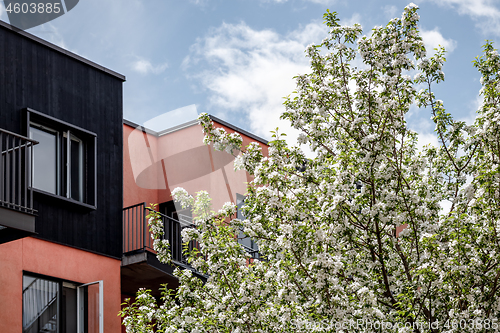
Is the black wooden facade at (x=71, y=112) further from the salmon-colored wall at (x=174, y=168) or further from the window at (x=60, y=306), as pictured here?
the salmon-colored wall at (x=174, y=168)

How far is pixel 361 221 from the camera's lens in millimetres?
10141

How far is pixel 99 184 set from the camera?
14453 millimetres

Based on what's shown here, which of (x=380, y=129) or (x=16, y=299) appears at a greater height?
(x=380, y=129)

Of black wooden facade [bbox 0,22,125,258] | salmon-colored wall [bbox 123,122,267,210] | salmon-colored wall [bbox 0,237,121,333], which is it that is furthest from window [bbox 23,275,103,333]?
salmon-colored wall [bbox 123,122,267,210]

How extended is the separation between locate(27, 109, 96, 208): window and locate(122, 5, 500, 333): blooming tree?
347 centimetres

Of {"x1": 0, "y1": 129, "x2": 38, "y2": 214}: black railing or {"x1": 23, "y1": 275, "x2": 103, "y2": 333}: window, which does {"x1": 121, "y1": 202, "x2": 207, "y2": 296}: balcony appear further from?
{"x1": 0, "y1": 129, "x2": 38, "y2": 214}: black railing

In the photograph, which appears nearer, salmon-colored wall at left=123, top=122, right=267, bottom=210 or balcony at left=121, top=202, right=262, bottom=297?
balcony at left=121, top=202, right=262, bottom=297

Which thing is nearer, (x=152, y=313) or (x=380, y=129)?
(x=380, y=129)

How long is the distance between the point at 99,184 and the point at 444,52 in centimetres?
806

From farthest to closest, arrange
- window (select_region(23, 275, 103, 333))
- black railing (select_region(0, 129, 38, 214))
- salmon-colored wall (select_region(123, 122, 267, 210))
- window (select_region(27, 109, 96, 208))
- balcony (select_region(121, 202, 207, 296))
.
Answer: salmon-colored wall (select_region(123, 122, 267, 210)) < balcony (select_region(121, 202, 207, 296)) < window (select_region(27, 109, 96, 208)) < window (select_region(23, 275, 103, 333)) < black railing (select_region(0, 129, 38, 214))

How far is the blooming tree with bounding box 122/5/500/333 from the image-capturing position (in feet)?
29.4

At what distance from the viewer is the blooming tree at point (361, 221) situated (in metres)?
8.97

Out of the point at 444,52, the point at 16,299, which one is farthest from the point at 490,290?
the point at 16,299

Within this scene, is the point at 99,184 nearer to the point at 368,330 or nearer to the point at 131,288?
the point at 131,288
